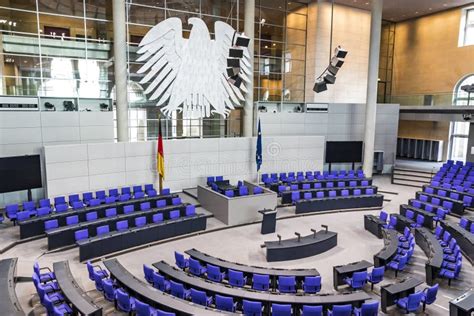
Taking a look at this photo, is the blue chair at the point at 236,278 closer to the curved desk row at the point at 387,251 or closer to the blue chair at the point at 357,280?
the blue chair at the point at 357,280

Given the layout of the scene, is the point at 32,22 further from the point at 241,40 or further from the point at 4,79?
the point at 241,40

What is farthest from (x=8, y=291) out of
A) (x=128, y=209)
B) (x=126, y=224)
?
(x=128, y=209)

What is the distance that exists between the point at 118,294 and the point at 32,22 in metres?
14.3

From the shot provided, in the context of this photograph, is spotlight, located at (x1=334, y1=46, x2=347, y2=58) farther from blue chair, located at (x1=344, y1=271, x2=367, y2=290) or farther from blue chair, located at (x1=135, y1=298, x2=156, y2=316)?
blue chair, located at (x1=135, y1=298, x2=156, y2=316)

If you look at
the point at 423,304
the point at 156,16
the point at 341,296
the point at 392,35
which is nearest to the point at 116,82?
the point at 156,16

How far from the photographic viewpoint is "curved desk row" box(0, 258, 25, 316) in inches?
261

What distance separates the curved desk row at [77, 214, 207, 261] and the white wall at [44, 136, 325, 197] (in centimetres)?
511

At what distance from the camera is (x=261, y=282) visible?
855 cm

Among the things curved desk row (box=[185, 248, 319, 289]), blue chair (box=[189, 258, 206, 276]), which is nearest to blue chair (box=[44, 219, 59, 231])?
blue chair (box=[189, 258, 206, 276])

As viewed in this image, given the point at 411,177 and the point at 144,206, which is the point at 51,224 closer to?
the point at 144,206

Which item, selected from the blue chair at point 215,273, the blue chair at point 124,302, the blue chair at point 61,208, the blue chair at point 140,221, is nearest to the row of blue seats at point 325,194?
the blue chair at point 140,221

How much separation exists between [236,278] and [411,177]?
1757cm

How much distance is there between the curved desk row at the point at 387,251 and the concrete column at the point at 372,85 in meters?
11.1

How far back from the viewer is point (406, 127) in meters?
28.1
